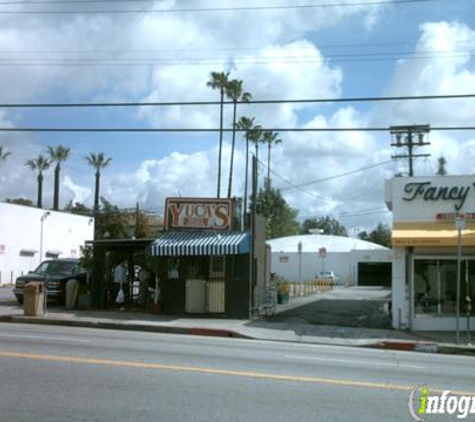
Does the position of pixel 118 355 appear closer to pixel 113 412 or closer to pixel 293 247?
pixel 113 412

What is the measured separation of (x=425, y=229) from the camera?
2100 cm

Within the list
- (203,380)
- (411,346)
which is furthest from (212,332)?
(203,380)

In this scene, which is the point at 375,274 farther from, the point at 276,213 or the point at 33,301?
the point at 33,301

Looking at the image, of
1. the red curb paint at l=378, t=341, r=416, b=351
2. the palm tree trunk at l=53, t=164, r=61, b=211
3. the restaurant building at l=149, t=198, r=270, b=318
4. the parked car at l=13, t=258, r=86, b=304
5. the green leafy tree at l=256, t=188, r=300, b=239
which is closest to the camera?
the red curb paint at l=378, t=341, r=416, b=351

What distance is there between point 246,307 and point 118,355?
10797 mm

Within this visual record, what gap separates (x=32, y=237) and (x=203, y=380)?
135 feet

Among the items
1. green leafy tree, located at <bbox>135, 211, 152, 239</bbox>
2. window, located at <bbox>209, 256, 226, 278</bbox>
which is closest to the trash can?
window, located at <bbox>209, 256, 226, 278</bbox>

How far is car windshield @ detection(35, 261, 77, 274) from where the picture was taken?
27219mm

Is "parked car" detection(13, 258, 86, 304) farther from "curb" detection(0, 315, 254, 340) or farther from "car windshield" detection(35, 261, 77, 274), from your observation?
"curb" detection(0, 315, 254, 340)

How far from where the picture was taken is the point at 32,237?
4838 centimetres

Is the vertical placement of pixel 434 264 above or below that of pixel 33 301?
above

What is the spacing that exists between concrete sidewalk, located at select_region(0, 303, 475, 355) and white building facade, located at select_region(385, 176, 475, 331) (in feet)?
3.24

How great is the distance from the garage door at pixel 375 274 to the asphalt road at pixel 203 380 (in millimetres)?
56532

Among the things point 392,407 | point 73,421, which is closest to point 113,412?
point 73,421
